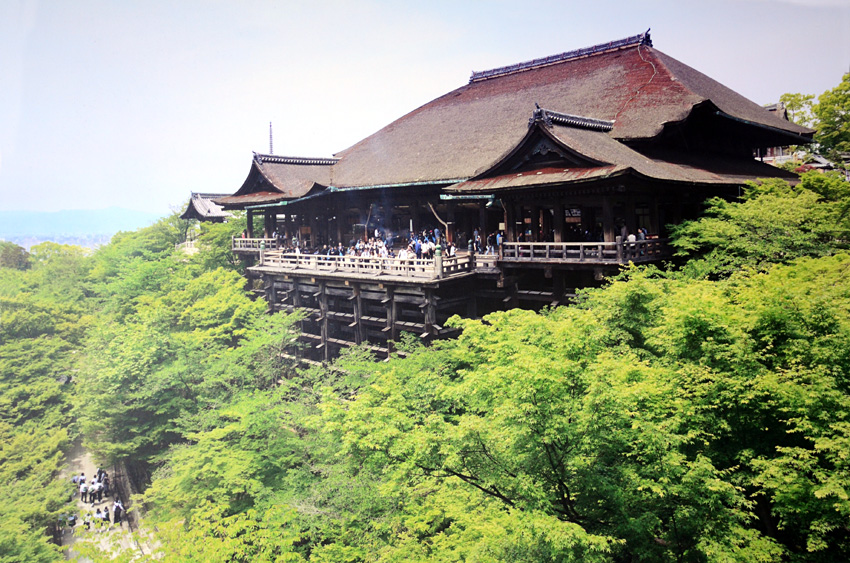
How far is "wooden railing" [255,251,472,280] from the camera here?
18.1 metres

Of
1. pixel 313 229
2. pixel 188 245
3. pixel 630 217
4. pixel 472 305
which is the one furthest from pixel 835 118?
pixel 188 245

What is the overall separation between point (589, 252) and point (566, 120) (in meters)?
4.79

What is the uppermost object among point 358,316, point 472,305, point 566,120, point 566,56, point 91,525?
point 566,56

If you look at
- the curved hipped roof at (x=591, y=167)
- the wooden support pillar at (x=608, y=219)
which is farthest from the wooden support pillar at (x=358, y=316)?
the wooden support pillar at (x=608, y=219)

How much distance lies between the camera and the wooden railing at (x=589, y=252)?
1505cm

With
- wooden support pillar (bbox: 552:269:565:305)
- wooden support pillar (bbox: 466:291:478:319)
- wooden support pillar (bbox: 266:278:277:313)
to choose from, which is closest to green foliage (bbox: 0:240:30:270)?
wooden support pillar (bbox: 266:278:277:313)

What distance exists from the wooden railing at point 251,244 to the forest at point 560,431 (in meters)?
8.59

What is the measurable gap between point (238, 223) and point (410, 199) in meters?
14.9

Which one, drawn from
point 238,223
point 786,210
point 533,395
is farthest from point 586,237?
point 238,223

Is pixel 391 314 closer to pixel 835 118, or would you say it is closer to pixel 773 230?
pixel 773 230

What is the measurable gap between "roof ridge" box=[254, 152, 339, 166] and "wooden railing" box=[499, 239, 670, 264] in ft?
55.2

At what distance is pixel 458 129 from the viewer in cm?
2548

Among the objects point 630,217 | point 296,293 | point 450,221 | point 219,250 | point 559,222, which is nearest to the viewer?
point 630,217

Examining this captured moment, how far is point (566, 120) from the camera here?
17.5m
